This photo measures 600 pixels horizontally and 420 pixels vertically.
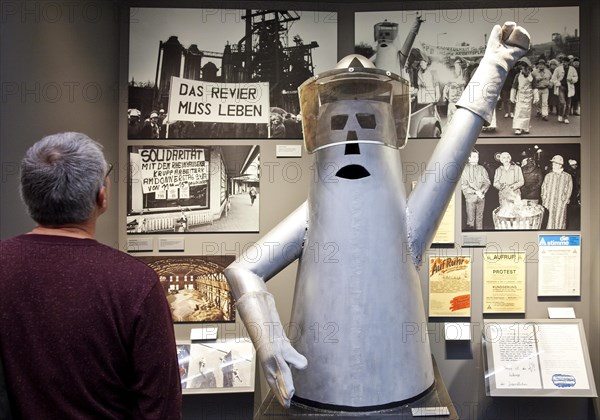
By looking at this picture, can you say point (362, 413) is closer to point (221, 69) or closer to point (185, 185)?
point (185, 185)

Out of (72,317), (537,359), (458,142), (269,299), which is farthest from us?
(537,359)

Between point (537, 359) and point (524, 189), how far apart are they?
738 millimetres

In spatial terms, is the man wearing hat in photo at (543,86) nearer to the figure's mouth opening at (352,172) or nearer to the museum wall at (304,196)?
the museum wall at (304,196)

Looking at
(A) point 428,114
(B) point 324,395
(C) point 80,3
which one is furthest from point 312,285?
(C) point 80,3

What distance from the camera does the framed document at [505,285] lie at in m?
2.32

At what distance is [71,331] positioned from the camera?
3.16 feet

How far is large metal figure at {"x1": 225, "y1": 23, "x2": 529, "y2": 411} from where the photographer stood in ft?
5.27

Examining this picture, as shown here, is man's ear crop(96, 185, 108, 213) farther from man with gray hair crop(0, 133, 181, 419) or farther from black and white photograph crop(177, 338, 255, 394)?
black and white photograph crop(177, 338, 255, 394)

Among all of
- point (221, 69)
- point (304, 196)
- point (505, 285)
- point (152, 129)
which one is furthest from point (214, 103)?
point (505, 285)

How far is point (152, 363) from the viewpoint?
987 millimetres

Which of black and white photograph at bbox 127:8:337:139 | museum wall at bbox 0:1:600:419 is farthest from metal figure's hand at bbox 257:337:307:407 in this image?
black and white photograph at bbox 127:8:337:139

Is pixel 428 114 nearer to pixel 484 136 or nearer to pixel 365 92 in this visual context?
pixel 484 136

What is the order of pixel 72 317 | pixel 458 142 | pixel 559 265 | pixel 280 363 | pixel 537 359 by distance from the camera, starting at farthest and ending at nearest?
pixel 559 265, pixel 537 359, pixel 458 142, pixel 280 363, pixel 72 317

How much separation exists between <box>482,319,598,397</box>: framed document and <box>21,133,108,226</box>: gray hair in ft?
5.91
